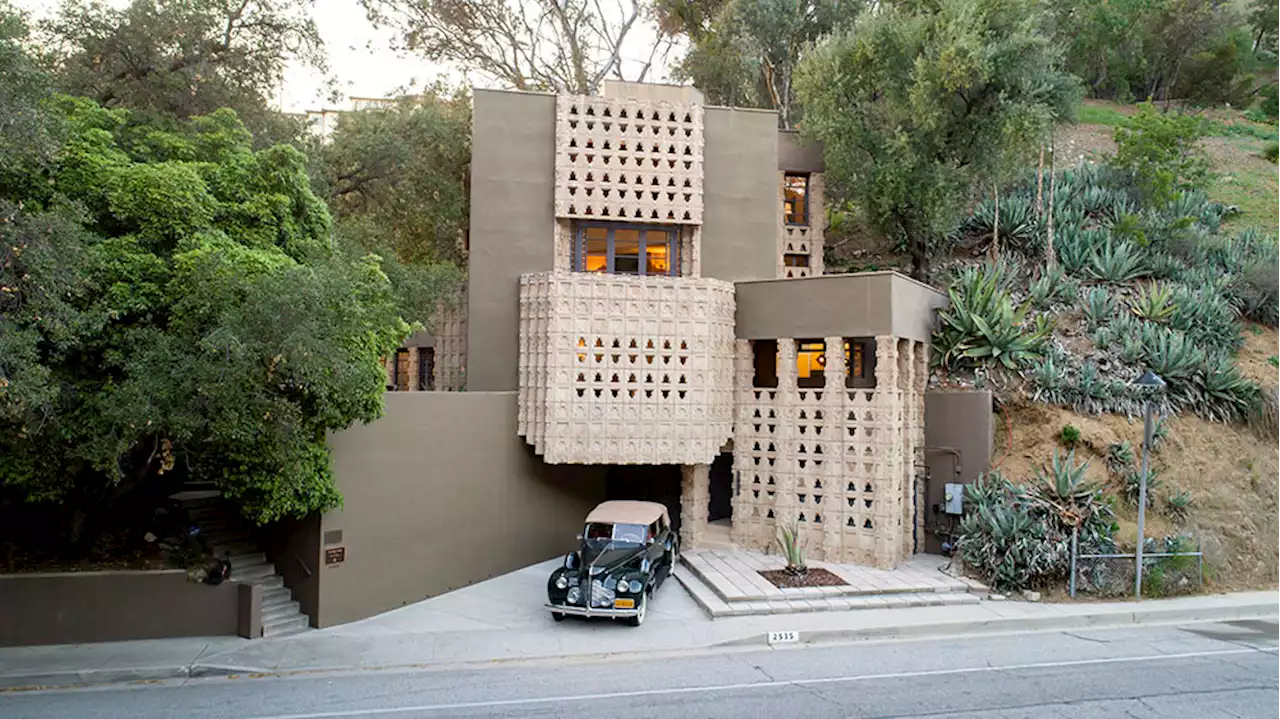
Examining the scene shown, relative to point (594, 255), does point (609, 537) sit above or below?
below

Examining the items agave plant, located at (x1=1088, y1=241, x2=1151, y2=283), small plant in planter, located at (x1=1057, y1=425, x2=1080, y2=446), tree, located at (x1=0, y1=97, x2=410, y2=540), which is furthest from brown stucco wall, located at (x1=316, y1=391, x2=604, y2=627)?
agave plant, located at (x1=1088, y1=241, x2=1151, y2=283)

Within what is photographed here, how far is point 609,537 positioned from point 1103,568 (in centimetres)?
881

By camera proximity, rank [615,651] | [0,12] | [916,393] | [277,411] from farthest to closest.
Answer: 1. [916,393]
2. [615,651]
3. [277,411]
4. [0,12]

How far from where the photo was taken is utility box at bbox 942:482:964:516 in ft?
50.3

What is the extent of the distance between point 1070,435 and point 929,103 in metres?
8.91

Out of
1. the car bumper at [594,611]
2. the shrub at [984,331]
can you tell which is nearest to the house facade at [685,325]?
the shrub at [984,331]

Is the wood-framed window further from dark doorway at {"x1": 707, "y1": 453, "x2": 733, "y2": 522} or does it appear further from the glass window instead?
dark doorway at {"x1": 707, "y1": 453, "x2": 733, "y2": 522}

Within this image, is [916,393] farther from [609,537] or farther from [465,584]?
[465,584]

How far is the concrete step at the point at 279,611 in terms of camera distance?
12.0 m

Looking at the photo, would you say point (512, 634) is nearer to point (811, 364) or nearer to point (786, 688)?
point (786, 688)

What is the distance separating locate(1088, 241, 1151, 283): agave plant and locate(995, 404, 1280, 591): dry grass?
505 centimetres

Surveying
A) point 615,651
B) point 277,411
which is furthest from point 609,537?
point 277,411

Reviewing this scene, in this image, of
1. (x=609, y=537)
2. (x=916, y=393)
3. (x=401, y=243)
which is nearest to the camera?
(x=609, y=537)

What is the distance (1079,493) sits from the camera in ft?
45.4
